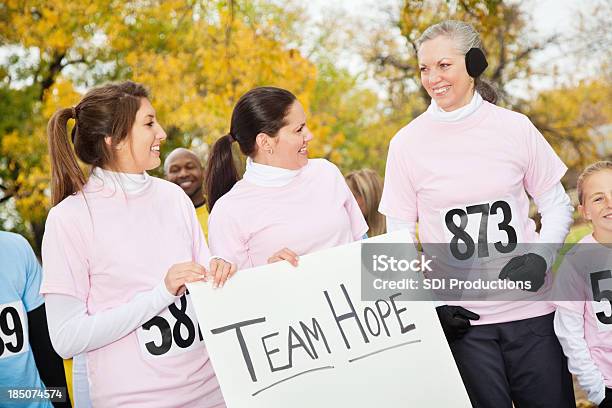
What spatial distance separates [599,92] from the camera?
16.0 metres

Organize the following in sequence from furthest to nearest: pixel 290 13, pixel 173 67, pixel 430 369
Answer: pixel 290 13
pixel 173 67
pixel 430 369

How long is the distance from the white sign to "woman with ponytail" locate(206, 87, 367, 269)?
0.17 m

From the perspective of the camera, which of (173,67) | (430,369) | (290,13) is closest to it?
(430,369)

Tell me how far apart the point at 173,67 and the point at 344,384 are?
11.2 meters

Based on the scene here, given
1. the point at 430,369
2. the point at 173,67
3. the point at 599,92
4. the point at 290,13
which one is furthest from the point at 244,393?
the point at 290,13

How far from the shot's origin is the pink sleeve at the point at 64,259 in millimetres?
2352

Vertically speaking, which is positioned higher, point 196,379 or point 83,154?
point 83,154

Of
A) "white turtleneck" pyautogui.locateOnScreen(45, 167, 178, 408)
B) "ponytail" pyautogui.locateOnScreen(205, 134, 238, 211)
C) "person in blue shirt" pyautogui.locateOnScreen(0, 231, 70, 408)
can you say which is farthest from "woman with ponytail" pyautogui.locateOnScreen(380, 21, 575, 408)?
"person in blue shirt" pyautogui.locateOnScreen(0, 231, 70, 408)

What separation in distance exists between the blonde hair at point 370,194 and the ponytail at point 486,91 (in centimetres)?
195

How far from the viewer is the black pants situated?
270cm

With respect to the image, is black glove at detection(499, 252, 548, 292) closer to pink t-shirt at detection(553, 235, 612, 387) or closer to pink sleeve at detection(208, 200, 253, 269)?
pink t-shirt at detection(553, 235, 612, 387)

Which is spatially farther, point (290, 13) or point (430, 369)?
point (290, 13)

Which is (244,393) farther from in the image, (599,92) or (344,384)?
(599,92)

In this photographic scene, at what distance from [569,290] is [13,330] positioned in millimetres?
1956
